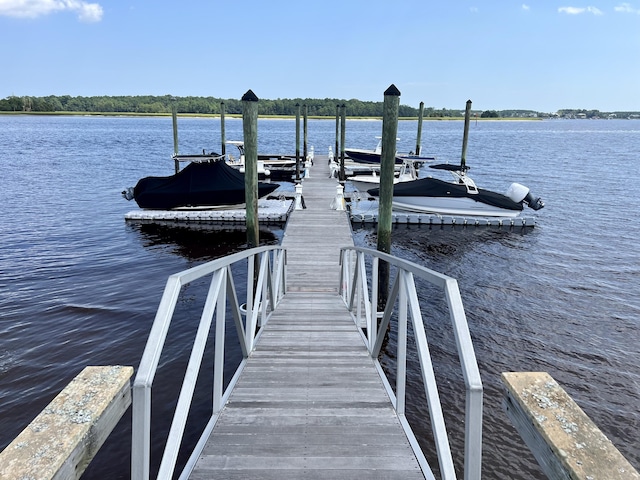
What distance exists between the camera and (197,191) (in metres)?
18.0

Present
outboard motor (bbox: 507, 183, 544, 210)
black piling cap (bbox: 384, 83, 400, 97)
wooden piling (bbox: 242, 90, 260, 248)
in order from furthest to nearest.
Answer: outboard motor (bbox: 507, 183, 544, 210), wooden piling (bbox: 242, 90, 260, 248), black piling cap (bbox: 384, 83, 400, 97)

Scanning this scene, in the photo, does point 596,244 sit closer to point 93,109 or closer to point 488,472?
point 488,472

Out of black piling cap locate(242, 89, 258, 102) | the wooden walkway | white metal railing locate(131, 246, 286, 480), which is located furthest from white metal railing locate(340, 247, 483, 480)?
black piling cap locate(242, 89, 258, 102)

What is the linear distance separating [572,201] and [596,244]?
947 cm

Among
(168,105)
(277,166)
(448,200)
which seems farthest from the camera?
(168,105)

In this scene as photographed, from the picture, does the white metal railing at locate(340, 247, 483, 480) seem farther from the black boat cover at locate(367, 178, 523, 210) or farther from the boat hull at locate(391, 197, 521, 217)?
the boat hull at locate(391, 197, 521, 217)

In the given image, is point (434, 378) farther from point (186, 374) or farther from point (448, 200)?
point (448, 200)

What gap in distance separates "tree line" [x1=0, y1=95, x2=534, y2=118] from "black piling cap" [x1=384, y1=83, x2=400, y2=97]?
130493 millimetres

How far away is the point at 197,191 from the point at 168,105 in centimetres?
16692

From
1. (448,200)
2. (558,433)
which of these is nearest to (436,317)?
(558,433)

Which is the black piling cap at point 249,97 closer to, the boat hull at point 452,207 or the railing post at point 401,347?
the railing post at point 401,347

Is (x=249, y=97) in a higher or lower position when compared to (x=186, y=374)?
higher

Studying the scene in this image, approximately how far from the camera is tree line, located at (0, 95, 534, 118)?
14712cm

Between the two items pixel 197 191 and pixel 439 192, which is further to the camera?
pixel 197 191
